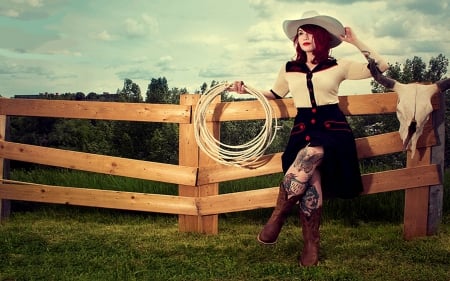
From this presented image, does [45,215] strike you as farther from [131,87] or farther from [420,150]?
[131,87]

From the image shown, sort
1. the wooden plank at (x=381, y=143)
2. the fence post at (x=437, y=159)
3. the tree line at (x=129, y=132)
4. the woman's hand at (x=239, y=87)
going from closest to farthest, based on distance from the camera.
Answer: the woman's hand at (x=239, y=87) → the wooden plank at (x=381, y=143) → the fence post at (x=437, y=159) → the tree line at (x=129, y=132)

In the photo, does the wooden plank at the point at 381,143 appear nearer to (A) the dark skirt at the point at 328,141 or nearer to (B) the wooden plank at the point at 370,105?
(B) the wooden plank at the point at 370,105

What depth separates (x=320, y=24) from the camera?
519 centimetres

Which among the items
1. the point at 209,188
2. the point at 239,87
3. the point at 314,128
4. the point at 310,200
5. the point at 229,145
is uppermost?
the point at 239,87

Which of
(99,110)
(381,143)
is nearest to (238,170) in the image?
(381,143)

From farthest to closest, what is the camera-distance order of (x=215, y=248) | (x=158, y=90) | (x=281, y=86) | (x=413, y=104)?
1. (x=158, y=90)
2. (x=215, y=248)
3. (x=281, y=86)
4. (x=413, y=104)

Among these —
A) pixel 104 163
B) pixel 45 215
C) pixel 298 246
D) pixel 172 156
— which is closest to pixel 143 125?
pixel 172 156

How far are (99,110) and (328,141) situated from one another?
10.3ft

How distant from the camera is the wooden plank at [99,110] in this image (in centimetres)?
668

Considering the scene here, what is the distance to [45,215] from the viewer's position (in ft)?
26.7

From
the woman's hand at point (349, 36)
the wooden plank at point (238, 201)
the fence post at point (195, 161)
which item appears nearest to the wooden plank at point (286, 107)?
the fence post at point (195, 161)

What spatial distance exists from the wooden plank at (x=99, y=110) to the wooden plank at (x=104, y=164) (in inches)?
18.2

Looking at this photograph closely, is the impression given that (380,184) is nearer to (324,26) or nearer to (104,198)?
(324,26)

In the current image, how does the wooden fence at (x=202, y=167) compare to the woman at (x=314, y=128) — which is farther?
the wooden fence at (x=202, y=167)
